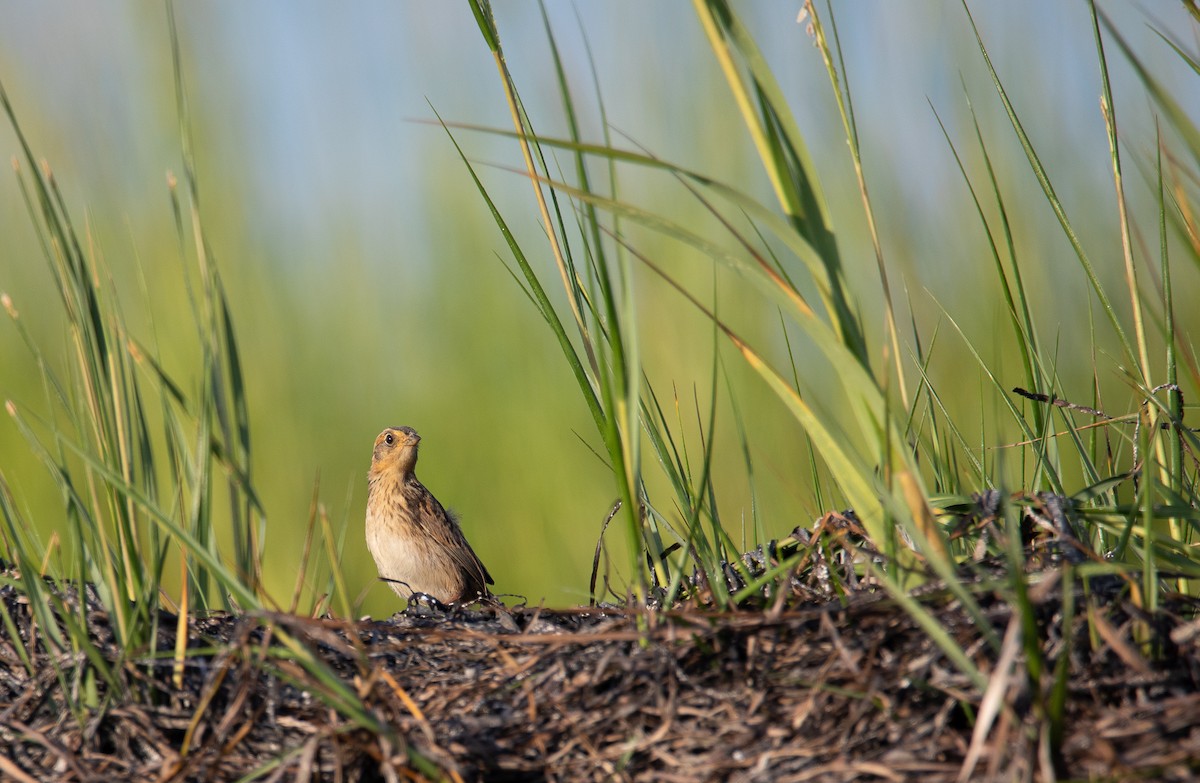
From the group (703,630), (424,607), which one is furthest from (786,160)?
(424,607)

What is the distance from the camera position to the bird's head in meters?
3.88

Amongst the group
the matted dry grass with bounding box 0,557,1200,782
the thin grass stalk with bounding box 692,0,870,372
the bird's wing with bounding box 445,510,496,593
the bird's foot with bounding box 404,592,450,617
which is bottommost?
the bird's wing with bounding box 445,510,496,593

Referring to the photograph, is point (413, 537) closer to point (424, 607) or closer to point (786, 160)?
point (424, 607)

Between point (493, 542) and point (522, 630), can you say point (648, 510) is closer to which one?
point (522, 630)

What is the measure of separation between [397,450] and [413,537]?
34 cm

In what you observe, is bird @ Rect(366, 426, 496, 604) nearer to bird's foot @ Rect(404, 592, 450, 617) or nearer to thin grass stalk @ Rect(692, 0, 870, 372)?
bird's foot @ Rect(404, 592, 450, 617)

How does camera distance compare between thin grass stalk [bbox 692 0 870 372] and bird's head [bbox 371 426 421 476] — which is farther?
bird's head [bbox 371 426 421 476]

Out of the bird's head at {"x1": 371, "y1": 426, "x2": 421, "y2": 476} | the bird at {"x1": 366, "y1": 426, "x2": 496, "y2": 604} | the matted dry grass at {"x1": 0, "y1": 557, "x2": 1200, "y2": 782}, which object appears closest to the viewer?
the matted dry grass at {"x1": 0, "y1": 557, "x2": 1200, "y2": 782}

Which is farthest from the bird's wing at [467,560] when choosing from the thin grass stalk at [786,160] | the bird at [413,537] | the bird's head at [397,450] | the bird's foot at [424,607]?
the thin grass stalk at [786,160]

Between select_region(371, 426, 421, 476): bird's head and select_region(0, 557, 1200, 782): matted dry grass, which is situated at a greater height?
select_region(0, 557, 1200, 782): matted dry grass

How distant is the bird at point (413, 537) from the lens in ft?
12.3

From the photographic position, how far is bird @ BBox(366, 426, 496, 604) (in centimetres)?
376

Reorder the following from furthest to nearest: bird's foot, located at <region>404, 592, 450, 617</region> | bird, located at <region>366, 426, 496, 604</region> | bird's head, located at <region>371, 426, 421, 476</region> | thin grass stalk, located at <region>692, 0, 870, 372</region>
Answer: bird's head, located at <region>371, 426, 421, 476</region>, bird, located at <region>366, 426, 496, 604</region>, bird's foot, located at <region>404, 592, 450, 617</region>, thin grass stalk, located at <region>692, 0, 870, 372</region>

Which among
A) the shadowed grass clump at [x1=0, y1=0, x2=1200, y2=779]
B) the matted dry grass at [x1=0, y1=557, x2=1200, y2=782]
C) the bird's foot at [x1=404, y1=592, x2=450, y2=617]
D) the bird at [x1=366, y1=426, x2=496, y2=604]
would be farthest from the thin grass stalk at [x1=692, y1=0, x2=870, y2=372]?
the bird at [x1=366, y1=426, x2=496, y2=604]
